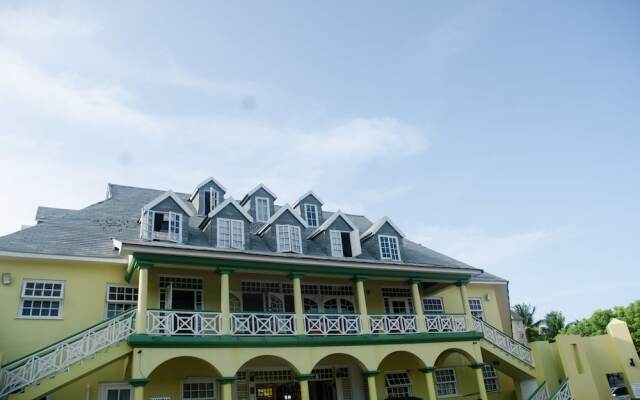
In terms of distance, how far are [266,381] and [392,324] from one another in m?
5.54

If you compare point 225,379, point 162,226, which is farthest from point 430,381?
point 162,226

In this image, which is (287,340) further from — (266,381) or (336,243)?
(336,243)

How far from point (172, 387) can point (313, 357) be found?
5.08 metres

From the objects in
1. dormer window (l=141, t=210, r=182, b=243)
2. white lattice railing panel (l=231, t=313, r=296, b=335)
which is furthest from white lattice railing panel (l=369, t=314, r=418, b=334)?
dormer window (l=141, t=210, r=182, b=243)

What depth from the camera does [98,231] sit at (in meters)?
19.0

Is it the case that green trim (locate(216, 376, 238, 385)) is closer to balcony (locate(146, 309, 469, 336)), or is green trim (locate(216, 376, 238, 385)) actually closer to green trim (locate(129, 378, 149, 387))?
balcony (locate(146, 309, 469, 336))

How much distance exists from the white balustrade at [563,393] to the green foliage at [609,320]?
24.7 metres

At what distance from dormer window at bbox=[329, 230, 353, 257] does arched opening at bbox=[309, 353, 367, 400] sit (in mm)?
4472

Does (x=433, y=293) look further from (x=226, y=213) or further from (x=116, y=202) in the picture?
(x=116, y=202)

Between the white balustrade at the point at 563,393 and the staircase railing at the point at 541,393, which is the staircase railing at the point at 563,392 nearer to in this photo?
the white balustrade at the point at 563,393

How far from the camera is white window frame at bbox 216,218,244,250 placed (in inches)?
743

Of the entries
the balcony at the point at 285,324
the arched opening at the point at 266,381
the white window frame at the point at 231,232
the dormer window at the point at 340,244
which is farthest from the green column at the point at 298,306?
the dormer window at the point at 340,244

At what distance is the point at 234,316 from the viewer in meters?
16.8

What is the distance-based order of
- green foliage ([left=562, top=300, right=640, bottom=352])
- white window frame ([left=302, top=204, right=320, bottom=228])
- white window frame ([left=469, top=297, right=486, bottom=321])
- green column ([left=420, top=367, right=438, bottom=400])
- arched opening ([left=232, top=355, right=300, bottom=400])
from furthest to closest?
green foliage ([left=562, top=300, right=640, bottom=352]), white window frame ([left=469, top=297, right=486, bottom=321]), white window frame ([left=302, top=204, right=320, bottom=228]), green column ([left=420, top=367, right=438, bottom=400]), arched opening ([left=232, top=355, right=300, bottom=400])
